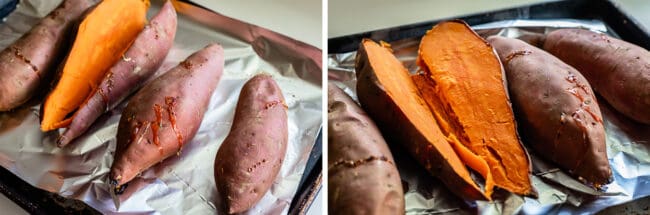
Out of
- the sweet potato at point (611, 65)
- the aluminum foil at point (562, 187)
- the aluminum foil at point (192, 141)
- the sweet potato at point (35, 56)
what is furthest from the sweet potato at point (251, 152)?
the sweet potato at point (611, 65)

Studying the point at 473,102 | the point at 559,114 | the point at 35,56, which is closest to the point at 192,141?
the point at 35,56

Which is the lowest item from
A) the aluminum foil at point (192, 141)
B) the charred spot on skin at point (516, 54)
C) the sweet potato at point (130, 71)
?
the aluminum foil at point (192, 141)

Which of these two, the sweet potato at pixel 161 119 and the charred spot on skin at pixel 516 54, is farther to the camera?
the charred spot on skin at pixel 516 54

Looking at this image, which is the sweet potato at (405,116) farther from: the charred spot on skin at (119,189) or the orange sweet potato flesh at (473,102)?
the charred spot on skin at (119,189)

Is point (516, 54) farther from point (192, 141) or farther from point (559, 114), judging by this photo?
point (192, 141)

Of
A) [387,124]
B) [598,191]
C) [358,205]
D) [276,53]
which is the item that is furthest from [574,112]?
[276,53]

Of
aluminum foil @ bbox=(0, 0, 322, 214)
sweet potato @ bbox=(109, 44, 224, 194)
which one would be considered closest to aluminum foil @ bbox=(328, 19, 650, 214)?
aluminum foil @ bbox=(0, 0, 322, 214)
